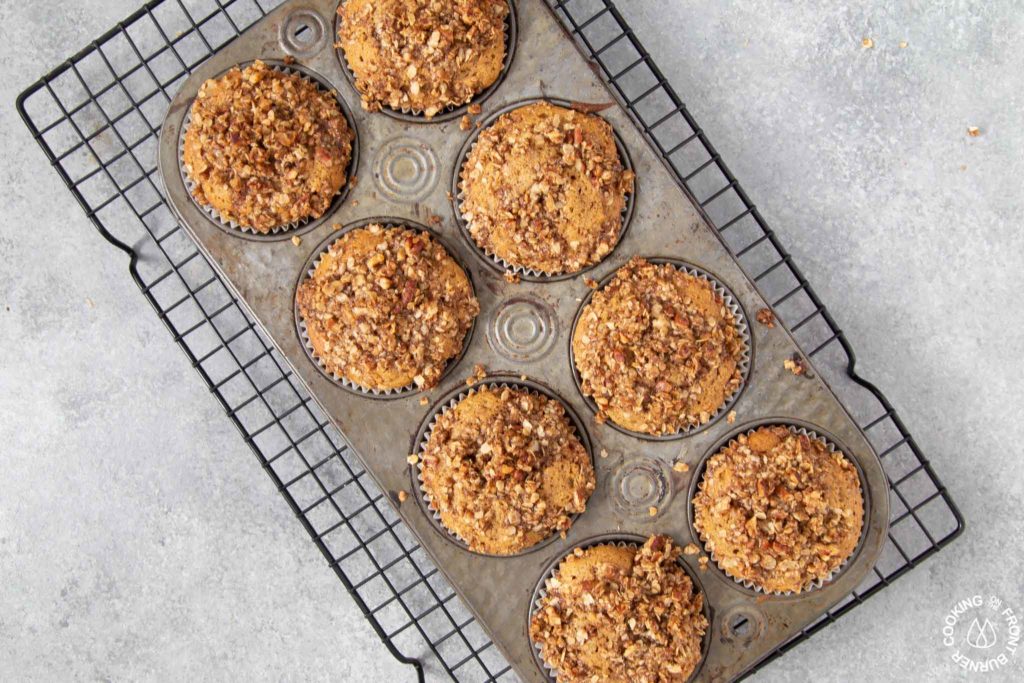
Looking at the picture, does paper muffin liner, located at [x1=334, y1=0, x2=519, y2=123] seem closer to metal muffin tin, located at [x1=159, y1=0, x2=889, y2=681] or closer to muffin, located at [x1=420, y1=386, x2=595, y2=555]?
metal muffin tin, located at [x1=159, y1=0, x2=889, y2=681]

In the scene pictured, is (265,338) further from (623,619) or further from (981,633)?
(981,633)

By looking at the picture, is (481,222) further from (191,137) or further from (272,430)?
(272,430)

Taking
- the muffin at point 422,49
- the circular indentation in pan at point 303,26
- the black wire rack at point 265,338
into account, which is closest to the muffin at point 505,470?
the black wire rack at point 265,338

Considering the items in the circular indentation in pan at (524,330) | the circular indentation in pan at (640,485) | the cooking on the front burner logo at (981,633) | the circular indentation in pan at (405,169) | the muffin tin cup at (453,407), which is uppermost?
the circular indentation in pan at (405,169)

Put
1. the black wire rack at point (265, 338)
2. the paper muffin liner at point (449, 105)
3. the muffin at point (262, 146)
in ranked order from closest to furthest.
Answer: the muffin at point (262, 146)
the paper muffin liner at point (449, 105)
the black wire rack at point (265, 338)

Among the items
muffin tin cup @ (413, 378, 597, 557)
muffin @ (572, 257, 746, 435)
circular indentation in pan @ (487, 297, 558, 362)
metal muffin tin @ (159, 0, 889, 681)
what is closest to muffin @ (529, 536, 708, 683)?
metal muffin tin @ (159, 0, 889, 681)

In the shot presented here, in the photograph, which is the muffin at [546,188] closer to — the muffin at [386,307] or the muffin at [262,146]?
the muffin at [386,307]

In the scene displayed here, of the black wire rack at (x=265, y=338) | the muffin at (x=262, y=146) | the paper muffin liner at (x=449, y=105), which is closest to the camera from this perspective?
the muffin at (x=262, y=146)

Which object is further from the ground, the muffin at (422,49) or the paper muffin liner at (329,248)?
the muffin at (422,49)
